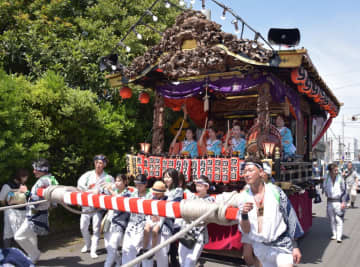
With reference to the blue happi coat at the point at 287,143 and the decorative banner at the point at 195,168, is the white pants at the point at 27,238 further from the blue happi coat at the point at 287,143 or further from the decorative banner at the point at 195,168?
the blue happi coat at the point at 287,143

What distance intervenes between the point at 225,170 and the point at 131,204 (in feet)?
9.20

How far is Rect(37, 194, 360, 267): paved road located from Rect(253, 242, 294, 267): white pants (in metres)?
2.71

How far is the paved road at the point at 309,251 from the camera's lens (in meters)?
5.98

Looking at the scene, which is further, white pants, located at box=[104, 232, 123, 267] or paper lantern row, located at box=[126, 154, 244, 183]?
paper lantern row, located at box=[126, 154, 244, 183]

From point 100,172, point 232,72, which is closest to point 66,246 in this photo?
point 100,172

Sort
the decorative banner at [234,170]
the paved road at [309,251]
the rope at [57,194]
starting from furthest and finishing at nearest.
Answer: the decorative banner at [234,170]
the paved road at [309,251]
the rope at [57,194]

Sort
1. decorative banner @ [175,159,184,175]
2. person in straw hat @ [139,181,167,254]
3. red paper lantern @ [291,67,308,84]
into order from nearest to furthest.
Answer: person in straw hat @ [139,181,167,254], red paper lantern @ [291,67,308,84], decorative banner @ [175,159,184,175]

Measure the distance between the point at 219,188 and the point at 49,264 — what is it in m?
3.55

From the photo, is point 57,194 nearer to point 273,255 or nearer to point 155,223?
point 155,223

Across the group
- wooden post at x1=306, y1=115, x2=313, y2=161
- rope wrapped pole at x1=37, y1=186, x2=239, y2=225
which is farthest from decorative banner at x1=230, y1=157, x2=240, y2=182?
wooden post at x1=306, y1=115, x2=313, y2=161

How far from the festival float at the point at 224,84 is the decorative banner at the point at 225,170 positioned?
19 millimetres

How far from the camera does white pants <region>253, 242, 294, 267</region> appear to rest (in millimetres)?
3271

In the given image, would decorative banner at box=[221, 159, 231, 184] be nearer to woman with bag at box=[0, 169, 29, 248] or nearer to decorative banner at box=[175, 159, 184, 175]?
decorative banner at box=[175, 159, 184, 175]

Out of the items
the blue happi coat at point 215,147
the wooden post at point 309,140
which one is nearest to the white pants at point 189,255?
the blue happi coat at point 215,147
